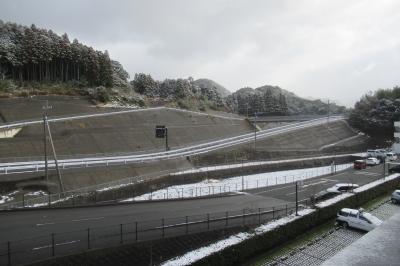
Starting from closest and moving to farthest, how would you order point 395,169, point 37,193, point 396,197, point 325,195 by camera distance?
1. point 396,197
2. point 37,193
3. point 325,195
4. point 395,169

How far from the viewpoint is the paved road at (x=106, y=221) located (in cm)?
1791

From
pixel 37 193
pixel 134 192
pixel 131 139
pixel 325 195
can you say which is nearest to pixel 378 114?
pixel 131 139

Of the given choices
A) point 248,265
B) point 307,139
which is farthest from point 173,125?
point 248,265

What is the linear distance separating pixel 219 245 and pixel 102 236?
234 inches

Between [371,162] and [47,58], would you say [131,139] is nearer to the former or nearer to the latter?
[47,58]

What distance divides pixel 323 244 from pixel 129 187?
1961 centimetres

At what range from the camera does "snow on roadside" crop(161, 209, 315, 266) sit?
52.9ft

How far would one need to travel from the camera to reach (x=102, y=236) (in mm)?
19031

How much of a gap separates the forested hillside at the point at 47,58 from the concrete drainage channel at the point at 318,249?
213ft

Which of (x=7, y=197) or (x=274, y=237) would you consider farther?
(x=7, y=197)

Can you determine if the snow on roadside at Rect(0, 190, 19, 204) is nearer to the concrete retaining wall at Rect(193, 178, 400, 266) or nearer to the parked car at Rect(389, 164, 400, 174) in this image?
the concrete retaining wall at Rect(193, 178, 400, 266)

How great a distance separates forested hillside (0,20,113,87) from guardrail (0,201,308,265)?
59.4 meters

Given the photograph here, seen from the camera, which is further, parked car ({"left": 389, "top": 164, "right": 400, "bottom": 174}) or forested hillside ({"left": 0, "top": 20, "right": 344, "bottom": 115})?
forested hillside ({"left": 0, "top": 20, "right": 344, "bottom": 115})

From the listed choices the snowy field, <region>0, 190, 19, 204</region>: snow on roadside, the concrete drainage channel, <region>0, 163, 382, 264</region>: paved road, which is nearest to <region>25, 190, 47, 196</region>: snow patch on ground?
<region>0, 190, 19, 204</region>: snow on roadside
